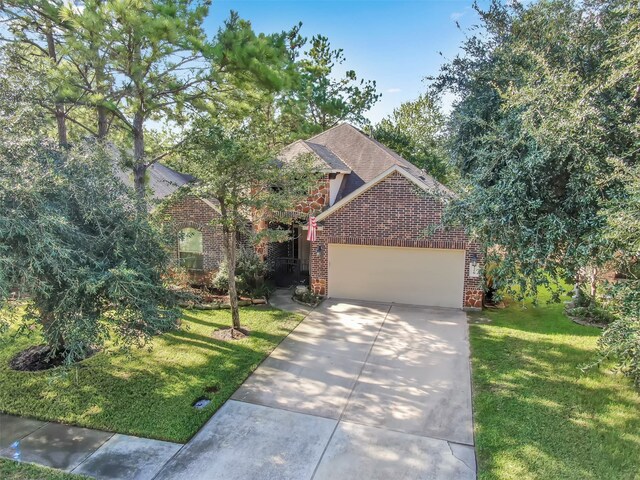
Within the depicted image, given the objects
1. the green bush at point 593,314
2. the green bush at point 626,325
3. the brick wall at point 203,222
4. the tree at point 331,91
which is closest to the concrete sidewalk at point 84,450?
the green bush at point 626,325

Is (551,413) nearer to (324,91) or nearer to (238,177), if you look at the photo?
(238,177)

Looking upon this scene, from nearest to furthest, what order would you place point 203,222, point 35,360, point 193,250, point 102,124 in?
point 35,360
point 102,124
point 203,222
point 193,250

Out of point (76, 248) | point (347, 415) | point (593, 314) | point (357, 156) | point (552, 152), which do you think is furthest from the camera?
point (357, 156)

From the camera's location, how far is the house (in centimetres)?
1252

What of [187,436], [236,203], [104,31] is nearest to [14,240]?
[187,436]

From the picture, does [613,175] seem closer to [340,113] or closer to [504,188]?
[504,188]

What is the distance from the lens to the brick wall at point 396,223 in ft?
40.7

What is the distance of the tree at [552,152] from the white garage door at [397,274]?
591 cm

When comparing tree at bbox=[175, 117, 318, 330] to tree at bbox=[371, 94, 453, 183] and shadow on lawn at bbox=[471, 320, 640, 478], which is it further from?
tree at bbox=[371, 94, 453, 183]

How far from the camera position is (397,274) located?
13289 mm

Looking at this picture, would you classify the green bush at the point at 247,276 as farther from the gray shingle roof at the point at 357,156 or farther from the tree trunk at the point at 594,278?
the tree trunk at the point at 594,278

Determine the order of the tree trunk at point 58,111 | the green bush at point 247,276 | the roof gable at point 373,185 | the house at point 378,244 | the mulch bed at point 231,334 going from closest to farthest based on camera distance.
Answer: the mulch bed at point 231,334 → the tree trunk at point 58,111 → the roof gable at point 373,185 → the house at point 378,244 → the green bush at point 247,276

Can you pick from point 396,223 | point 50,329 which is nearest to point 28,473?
point 50,329

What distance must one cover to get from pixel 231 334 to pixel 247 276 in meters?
3.50
